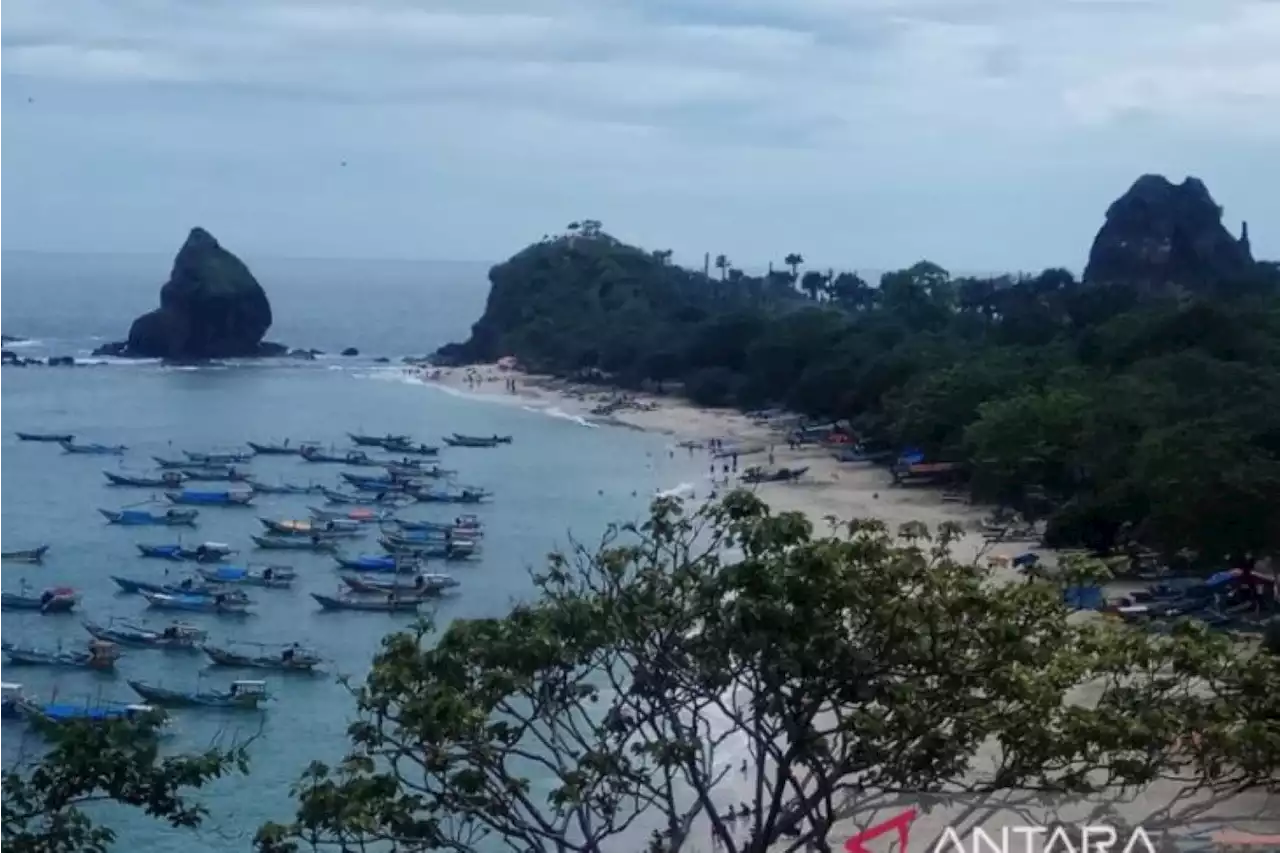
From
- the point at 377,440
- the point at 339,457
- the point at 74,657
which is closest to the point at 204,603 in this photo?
the point at 74,657

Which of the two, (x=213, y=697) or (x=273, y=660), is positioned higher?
(x=273, y=660)

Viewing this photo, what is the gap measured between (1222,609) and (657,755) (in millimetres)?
19111

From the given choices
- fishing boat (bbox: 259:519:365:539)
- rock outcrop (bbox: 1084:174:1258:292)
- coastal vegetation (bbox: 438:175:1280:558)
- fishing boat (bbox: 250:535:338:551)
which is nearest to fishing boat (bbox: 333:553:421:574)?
fishing boat (bbox: 250:535:338:551)

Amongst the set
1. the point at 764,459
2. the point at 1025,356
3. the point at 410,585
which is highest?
the point at 1025,356

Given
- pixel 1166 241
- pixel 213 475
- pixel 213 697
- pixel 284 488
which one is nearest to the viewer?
pixel 213 697

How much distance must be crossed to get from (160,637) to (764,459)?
2272 cm

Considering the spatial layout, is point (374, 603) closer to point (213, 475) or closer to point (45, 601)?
point (45, 601)

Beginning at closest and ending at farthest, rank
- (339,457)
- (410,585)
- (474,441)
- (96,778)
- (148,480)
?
(96,778) < (410,585) < (148,480) < (339,457) < (474,441)

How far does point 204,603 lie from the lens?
31891 millimetres

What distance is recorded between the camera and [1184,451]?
93.1ft

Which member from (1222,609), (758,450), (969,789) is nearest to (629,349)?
(758,450)

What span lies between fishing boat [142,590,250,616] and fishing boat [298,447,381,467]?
19.1m

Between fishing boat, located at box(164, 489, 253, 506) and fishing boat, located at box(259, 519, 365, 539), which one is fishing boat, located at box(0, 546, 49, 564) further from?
fishing boat, located at box(164, 489, 253, 506)

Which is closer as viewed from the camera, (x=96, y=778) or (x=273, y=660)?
(x=96, y=778)
